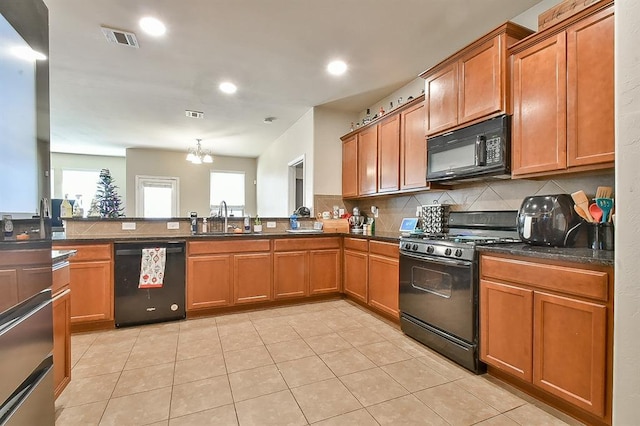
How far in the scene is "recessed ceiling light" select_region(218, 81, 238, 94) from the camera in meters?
3.74

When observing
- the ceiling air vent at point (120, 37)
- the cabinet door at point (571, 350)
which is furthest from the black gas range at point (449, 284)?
the ceiling air vent at point (120, 37)

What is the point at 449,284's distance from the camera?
2.29 meters

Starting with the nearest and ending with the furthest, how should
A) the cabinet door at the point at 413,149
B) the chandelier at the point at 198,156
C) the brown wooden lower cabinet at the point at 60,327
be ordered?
the brown wooden lower cabinet at the point at 60,327 < the cabinet door at the point at 413,149 < the chandelier at the point at 198,156

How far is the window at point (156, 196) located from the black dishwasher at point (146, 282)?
15.2 ft

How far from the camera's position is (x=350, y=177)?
4.41 m

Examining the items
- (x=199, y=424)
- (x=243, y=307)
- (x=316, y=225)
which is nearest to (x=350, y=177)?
(x=316, y=225)

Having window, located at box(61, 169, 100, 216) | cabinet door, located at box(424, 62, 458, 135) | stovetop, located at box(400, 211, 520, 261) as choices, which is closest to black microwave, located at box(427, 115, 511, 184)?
cabinet door, located at box(424, 62, 458, 135)

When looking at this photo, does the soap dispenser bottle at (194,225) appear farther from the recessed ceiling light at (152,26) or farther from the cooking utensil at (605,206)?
the cooking utensil at (605,206)

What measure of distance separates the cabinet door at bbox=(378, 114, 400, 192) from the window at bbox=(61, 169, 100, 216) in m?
6.95

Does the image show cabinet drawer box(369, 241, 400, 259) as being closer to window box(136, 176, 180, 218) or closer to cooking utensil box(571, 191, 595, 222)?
cooking utensil box(571, 191, 595, 222)

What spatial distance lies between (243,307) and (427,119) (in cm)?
282

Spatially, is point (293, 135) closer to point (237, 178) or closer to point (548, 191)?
point (237, 178)

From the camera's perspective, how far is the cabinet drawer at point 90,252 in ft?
9.43

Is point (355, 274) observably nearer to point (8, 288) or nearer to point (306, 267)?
point (306, 267)
